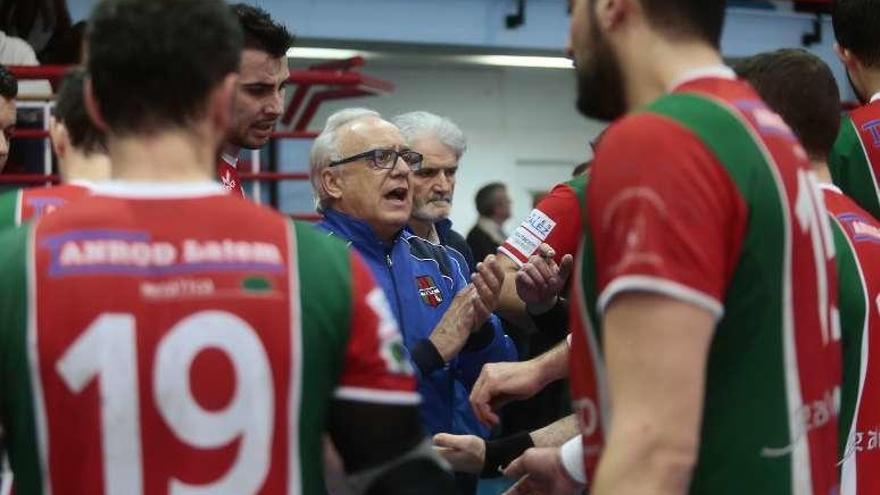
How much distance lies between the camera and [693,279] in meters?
2.29

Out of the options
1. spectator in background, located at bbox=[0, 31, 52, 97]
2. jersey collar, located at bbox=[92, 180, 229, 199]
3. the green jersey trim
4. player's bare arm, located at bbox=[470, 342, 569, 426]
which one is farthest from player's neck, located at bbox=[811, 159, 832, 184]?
spectator in background, located at bbox=[0, 31, 52, 97]

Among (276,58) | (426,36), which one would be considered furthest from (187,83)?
(426,36)

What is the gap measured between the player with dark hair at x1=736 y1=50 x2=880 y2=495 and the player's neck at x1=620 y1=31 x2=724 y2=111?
88 centimetres

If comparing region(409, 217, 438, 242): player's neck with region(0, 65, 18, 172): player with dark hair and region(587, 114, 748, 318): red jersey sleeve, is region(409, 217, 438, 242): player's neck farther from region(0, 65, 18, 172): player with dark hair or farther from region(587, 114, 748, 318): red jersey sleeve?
region(587, 114, 748, 318): red jersey sleeve

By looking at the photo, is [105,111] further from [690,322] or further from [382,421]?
[690,322]

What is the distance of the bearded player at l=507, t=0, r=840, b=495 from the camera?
7.50 feet

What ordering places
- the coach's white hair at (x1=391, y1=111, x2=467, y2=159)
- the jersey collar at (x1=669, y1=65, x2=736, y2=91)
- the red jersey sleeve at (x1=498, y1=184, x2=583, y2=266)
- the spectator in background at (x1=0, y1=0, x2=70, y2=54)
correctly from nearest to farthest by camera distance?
1. the jersey collar at (x1=669, y1=65, x2=736, y2=91)
2. the red jersey sleeve at (x1=498, y1=184, x2=583, y2=266)
3. the coach's white hair at (x1=391, y1=111, x2=467, y2=159)
4. the spectator in background at (x1=0, y1=0, x2=70, y2=54)

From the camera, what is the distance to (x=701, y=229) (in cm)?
230

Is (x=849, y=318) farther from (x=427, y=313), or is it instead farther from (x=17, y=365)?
(x=17, y=365)

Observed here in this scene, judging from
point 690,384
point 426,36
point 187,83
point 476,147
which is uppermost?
point 187,83

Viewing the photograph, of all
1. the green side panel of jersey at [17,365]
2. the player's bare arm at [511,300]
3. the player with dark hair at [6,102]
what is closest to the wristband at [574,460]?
the green side panel of jersey at [17,365]

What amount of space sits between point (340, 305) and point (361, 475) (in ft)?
0.93

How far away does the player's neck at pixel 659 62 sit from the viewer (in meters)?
2.52

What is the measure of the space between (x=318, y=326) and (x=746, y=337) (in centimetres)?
70
